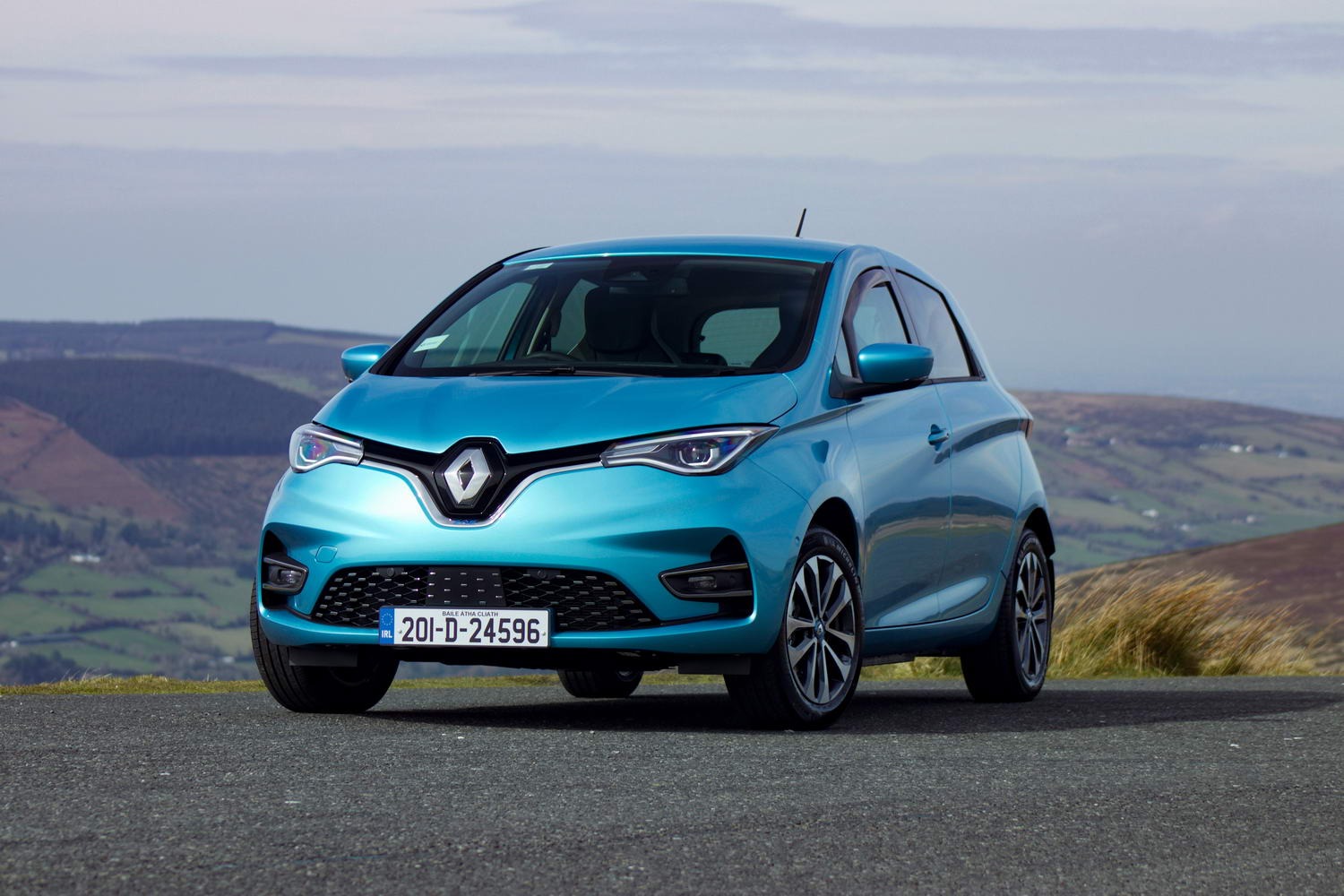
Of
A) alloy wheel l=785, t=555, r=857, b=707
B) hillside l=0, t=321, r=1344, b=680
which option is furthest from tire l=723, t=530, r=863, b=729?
hillside l=0, t=321, r=1344, b=680

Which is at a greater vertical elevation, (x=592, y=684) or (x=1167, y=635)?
(x=592, y=684)

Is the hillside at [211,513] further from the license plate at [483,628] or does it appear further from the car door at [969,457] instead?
the license plate at [483,628]

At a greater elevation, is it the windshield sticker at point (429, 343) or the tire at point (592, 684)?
the windshield sticker at point (429, 343)

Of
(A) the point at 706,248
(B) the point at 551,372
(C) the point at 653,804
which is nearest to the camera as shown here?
(C) the point at 653,804

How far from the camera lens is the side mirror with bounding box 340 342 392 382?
8.07m

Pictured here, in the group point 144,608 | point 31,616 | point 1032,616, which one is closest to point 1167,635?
point 1032,616

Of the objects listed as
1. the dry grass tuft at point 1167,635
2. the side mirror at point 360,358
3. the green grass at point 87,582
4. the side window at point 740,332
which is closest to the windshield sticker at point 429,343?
the side mirror at point 360,358

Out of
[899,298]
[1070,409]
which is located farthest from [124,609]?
[899,298]

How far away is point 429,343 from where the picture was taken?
8.09 metres

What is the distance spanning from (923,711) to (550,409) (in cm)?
271

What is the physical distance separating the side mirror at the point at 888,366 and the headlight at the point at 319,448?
74.7 inches

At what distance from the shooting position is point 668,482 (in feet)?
22.1

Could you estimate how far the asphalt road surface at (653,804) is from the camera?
432cm

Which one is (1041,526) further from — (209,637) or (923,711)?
(209,637)
